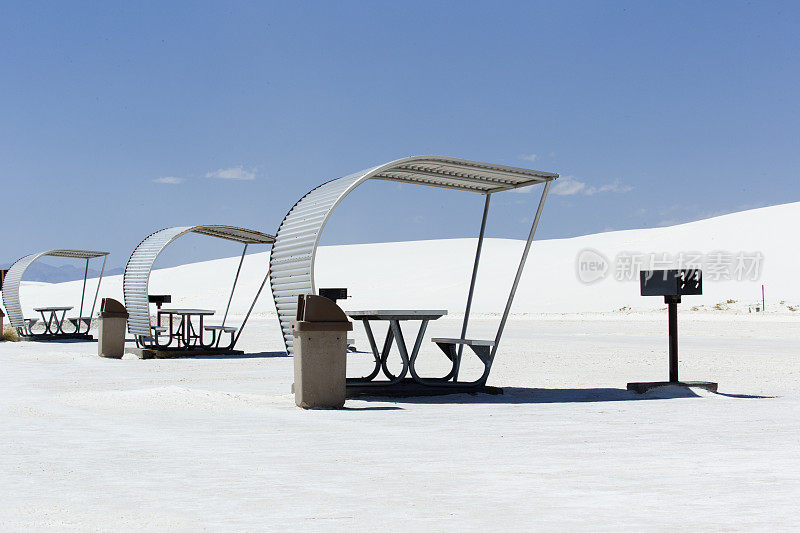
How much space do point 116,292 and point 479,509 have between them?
61713 millimetres

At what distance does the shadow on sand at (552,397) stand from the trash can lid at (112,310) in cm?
881

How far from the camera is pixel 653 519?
3.87m

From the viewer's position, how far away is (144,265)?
645 inches

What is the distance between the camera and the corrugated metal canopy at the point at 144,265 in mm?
16094

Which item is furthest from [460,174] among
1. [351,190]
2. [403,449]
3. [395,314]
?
[403,449]

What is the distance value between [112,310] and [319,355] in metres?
9.60

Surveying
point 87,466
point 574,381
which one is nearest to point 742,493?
point 87,466

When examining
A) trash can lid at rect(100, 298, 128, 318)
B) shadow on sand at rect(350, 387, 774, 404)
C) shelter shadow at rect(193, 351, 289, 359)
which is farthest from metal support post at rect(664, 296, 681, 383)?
trash can lid at rect(100, 298, 128, 318)

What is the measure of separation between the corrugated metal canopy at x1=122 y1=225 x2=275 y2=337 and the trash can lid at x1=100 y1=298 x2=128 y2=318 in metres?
0.13

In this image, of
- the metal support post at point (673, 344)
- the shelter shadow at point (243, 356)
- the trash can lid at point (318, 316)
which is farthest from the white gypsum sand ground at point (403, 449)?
the shelter shadow at point (243, 356)

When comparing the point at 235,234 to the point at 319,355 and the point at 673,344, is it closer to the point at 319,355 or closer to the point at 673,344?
the point at 319,355

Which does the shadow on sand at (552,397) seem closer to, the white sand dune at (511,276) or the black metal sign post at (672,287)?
the black metal sign post at (672,287)

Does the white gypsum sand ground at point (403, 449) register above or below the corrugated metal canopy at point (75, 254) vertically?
below

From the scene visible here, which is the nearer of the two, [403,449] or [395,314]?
[403,449]
